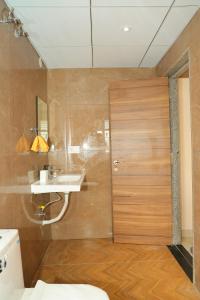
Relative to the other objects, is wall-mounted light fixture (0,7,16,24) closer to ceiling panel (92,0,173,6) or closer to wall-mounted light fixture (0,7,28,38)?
wall-mounted light fixture (0,7,28,38)

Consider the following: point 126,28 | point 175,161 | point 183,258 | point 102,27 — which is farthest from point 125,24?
point 183,258

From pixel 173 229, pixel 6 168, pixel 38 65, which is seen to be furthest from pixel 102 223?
pixel 38 65

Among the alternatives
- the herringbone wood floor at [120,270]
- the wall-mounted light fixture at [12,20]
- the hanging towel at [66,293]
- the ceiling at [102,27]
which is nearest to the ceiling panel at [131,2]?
the ceiling at [102,27]

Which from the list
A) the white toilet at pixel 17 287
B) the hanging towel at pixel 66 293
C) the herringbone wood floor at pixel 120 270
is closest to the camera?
the white toilet at pixel 17 287

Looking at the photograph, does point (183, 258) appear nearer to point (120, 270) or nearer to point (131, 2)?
point (120, 270)

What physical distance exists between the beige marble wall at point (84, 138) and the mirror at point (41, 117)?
0.64ft

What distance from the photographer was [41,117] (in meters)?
2.73

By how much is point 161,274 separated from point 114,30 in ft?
7.71

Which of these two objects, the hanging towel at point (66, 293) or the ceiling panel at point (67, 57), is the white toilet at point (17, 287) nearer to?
the hanging towel at point (66, 293)

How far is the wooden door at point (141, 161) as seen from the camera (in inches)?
114

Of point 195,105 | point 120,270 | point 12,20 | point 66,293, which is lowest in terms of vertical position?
point 120,270

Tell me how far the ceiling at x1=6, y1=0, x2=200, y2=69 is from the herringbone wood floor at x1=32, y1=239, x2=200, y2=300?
230 cm

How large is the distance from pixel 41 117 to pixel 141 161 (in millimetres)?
1312

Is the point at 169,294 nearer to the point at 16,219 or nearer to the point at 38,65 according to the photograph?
the point at 16,219
